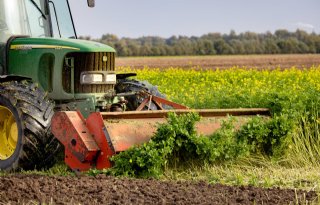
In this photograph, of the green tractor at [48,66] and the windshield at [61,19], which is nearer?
the green tractor at [48,66]

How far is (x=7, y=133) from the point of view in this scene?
9.23 metres

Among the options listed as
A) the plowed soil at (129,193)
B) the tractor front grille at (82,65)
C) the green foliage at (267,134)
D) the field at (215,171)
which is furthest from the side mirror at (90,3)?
the plowed soil at (129,193)

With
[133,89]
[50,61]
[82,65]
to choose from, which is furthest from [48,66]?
[133,89]

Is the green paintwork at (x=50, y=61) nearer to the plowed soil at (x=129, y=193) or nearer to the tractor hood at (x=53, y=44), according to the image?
the tractor hood at (x=53, y=44)

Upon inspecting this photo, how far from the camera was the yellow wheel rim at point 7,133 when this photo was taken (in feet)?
29.9

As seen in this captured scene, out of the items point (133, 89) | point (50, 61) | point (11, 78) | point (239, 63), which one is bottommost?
point (239, 63)

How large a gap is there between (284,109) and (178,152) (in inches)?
71.6

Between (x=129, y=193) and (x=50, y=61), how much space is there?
3410mm

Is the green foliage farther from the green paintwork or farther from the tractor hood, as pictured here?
the tractor hood

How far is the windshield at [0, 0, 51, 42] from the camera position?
9.67m

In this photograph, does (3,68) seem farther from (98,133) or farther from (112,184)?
(112,184)

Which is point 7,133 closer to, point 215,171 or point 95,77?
point 95,77

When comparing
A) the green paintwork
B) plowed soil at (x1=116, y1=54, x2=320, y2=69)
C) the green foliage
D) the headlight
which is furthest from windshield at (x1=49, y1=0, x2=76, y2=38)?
plowed soil at (x1=116, y1=54, x2=320, y2=69)

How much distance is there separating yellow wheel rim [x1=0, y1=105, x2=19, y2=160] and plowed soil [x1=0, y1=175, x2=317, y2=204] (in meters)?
1.36
